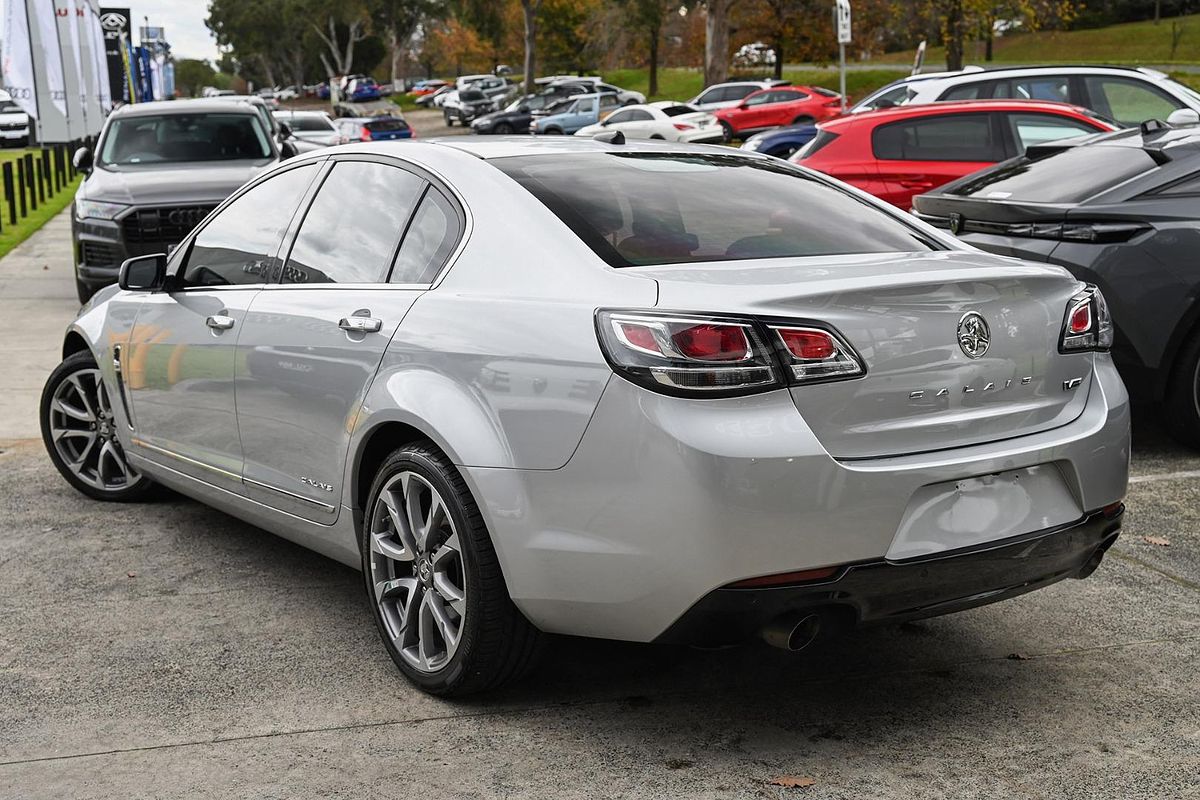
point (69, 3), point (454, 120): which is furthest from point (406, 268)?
Result: point (454, 120)

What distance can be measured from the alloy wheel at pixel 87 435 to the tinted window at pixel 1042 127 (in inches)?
306

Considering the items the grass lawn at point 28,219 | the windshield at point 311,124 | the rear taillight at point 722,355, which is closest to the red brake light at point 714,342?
the rear taillight at point 722,355

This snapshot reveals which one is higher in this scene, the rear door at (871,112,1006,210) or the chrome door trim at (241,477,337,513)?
the rear door at (871,112,1006,210)

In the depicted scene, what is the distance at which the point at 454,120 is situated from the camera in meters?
67.9

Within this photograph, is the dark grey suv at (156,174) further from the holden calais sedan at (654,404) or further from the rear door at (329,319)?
the holden calais sedan at (654,404)

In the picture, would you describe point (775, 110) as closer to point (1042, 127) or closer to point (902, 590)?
point (1042, 127)

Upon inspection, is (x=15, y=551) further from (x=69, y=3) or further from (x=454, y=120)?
(x=454, y=120)

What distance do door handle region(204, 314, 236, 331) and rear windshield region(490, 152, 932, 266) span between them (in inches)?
48.5

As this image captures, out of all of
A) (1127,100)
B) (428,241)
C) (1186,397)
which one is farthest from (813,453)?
(1127,100)

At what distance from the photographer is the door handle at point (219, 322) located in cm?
488

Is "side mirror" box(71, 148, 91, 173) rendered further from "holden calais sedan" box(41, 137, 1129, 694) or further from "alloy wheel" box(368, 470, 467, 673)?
"alloy wheel" box(368, 470, 467, 673)

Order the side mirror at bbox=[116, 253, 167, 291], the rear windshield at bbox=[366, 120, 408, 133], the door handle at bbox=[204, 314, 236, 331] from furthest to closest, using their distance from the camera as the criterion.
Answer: the rear windshield at bbox=[366, 120, 408, 133]
the side mirror at bbox=[116, 253, 167, 291]
the door handle at bbox=[204, 314, 236, 331]

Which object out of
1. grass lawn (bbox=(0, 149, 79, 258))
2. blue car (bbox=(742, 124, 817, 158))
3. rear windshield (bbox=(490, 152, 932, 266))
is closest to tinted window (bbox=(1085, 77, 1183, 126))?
blue car (bbox=(742, 124, 817, 158))

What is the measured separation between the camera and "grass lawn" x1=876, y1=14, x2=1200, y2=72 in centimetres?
7169
